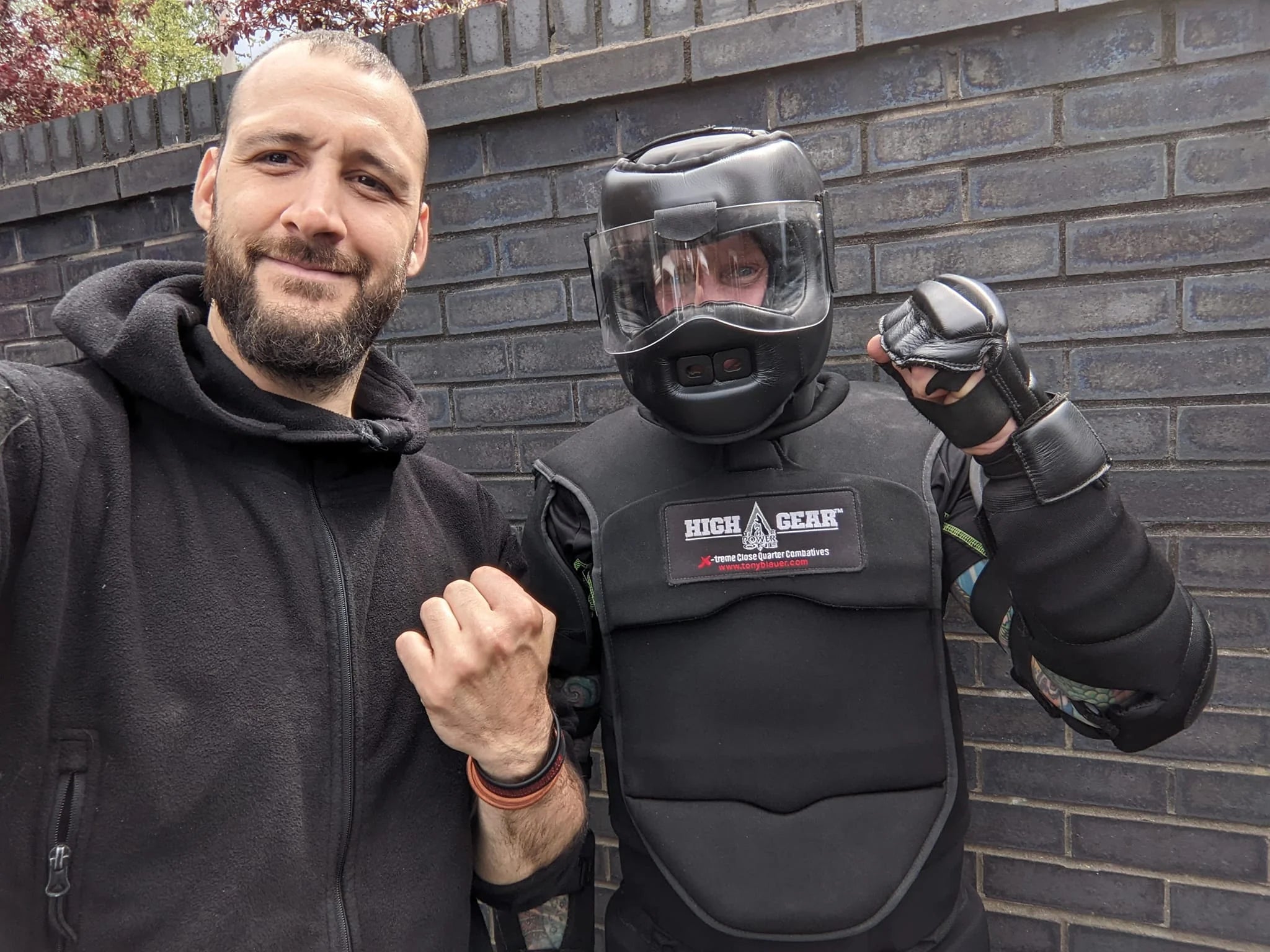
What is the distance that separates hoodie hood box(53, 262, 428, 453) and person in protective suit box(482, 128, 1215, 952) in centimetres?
52

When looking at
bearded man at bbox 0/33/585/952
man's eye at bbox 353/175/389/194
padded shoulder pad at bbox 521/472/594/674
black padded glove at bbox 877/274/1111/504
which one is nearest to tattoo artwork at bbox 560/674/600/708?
padded shoulder pad at bbox 521/472/594/674

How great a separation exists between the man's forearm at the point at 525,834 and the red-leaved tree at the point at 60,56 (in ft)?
23.8

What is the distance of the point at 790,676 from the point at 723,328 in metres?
0.67

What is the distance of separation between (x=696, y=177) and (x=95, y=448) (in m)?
1.10

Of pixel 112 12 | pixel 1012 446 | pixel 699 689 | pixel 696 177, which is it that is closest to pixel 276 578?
pixel 699 689

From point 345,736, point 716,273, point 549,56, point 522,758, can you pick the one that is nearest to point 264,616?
point 345,736

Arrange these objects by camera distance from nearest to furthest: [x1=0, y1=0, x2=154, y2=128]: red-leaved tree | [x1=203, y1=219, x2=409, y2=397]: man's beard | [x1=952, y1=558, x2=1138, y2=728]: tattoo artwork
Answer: [x1=203, y1=219, x2=409, y2=397]: man's beard, [x1=952, y1=558, x2=1138, y2=728]: tattoo artwork, [x1=0, y1=0, x2=154, y2=128]: red-leaved tree

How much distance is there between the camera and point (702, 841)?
5.25ft

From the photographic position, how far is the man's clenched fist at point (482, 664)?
121 cm

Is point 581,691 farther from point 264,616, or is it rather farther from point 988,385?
point 988,385

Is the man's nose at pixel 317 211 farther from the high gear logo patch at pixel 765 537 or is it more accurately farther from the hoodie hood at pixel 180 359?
the high gear logo patch at pixel 765 537

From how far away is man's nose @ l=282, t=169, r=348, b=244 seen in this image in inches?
53.1

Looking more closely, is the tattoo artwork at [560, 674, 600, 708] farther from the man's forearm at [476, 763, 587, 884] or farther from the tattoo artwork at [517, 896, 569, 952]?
the tattoo artwork at [517, 896, 569, 952]

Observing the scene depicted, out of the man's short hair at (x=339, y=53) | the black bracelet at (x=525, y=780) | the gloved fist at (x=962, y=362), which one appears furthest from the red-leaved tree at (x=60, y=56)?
the gloved fist at (x=962, y=362)
